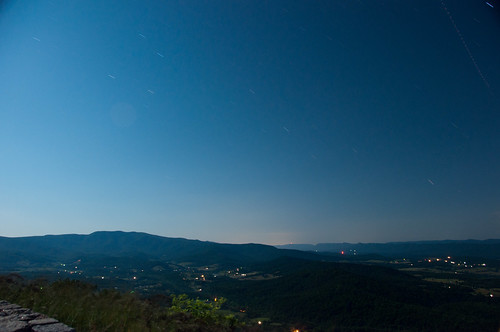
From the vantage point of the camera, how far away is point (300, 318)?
13775cm

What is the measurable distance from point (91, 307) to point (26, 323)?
2.54 meters

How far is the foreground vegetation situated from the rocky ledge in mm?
884

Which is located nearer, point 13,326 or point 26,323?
point 13,326

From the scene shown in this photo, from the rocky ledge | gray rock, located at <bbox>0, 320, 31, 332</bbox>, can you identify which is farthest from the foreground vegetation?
gray rock, located at <bbox>0, 320, 31, 332</bbox>

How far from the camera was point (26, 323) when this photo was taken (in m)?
4.70

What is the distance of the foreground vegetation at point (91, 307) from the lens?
634 centimetres

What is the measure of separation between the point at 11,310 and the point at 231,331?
5984 mm

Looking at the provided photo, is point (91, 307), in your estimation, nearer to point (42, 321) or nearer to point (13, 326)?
point (42, 321)

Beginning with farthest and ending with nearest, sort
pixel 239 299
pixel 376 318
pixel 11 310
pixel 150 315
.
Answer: pixel 239 299
pixel 376 318
pixel 150 315
pixel 11 310

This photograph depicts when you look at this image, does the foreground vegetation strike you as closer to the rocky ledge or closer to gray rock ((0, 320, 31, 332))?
the rocky ledge

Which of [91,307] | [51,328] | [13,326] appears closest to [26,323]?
[13,326]

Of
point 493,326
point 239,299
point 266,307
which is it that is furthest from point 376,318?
point 239,299

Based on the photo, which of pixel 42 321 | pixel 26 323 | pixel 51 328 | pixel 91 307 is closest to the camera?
pixel 51 328

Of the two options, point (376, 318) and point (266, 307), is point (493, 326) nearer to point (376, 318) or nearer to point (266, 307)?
point (376, 318)
